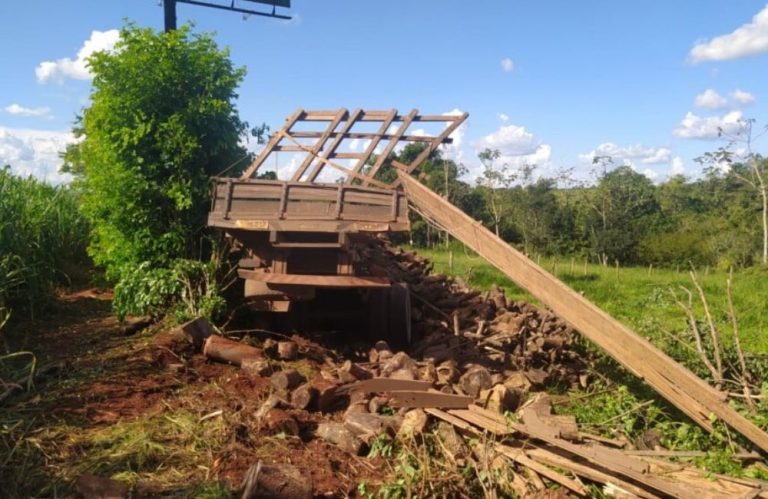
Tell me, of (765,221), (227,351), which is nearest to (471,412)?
(227,351)

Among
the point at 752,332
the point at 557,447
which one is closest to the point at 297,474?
the point at 557,447

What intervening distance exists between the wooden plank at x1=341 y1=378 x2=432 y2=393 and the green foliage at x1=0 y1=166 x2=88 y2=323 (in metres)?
3.75

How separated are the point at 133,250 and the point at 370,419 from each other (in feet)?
13.4

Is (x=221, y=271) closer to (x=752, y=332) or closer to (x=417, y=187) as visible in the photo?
(x=417, y=187)

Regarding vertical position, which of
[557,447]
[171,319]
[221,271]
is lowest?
[557,447]

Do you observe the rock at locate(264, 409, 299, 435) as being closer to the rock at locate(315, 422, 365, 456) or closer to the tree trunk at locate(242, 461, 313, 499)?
the rock at locate(315, 422, 365, 456)

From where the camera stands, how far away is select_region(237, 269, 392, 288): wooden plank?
5.98 meters

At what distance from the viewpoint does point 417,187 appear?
671cm

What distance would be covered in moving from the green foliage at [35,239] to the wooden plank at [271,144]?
2888 millimetres

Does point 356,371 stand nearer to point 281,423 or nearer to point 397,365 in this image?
point 397,365

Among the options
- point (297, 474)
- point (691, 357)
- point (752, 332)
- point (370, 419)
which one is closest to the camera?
point (297, 474)

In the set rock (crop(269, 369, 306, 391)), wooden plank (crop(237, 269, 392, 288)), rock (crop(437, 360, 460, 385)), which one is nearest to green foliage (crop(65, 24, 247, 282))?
wooden plank (crop(237, 269, 392, 288))

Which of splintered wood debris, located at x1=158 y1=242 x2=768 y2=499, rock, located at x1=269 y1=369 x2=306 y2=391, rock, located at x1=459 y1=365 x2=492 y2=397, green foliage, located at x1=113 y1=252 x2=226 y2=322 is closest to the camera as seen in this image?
splintered wood debris, located at x1=158 y1=242 x2=768 y2=499

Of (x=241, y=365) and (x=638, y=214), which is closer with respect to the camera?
(x=241, y=365)
